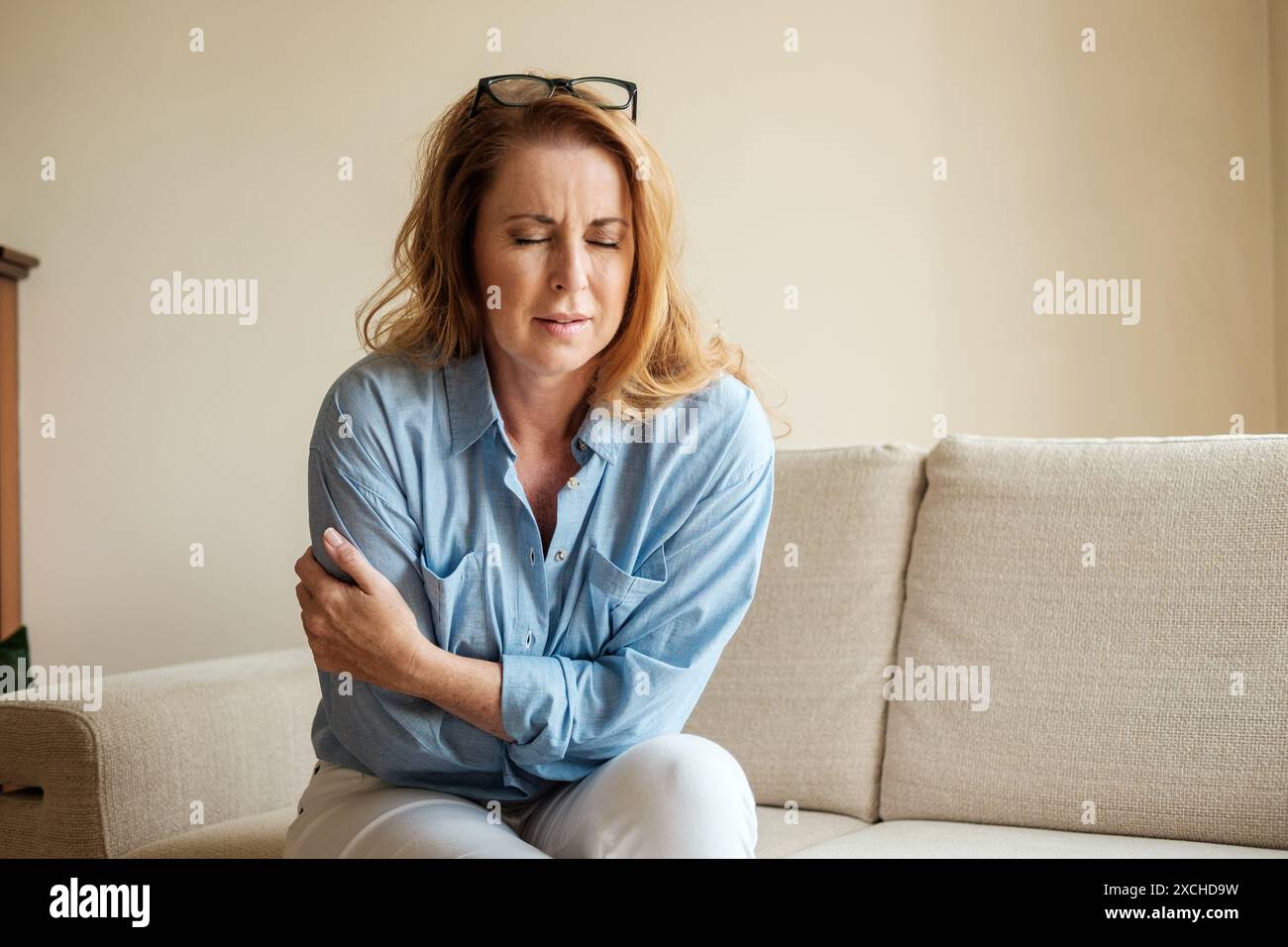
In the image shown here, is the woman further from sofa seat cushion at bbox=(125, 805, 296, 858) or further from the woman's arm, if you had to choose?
sofa seat cushion at bbox=(125, 805, 296, 858)

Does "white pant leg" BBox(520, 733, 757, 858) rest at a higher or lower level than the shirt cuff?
lower

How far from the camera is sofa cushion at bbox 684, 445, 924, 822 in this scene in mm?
1842

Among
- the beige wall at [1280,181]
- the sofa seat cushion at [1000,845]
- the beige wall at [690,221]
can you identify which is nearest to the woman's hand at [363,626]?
the sofa seat cushion at [1000,845]

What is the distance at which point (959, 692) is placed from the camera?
5.79 feet

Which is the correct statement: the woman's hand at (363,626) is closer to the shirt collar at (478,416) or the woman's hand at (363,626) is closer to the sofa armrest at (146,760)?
the shirt collar at (478,416)

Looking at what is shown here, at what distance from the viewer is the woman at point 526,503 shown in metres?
1.28

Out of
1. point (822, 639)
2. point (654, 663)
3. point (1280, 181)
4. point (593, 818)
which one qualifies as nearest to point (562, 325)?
point (654, 663)

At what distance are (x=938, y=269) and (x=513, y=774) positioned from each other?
1595 mm

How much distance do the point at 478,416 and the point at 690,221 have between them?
1.38 m

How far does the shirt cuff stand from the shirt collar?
0.82ft

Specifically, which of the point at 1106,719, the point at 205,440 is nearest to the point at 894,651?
the point at 1106,719

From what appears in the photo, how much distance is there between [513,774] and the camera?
1.32m

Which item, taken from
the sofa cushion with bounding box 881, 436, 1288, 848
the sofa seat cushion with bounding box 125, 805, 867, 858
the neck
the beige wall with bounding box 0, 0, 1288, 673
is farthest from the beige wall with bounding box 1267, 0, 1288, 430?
the neck
